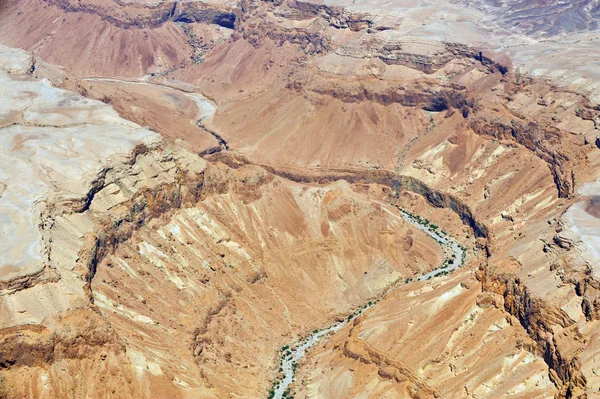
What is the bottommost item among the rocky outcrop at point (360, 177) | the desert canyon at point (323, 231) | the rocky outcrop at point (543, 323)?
the rocky outcrop at point (360, 177)

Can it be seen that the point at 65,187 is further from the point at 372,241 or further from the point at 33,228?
the point at 372,241

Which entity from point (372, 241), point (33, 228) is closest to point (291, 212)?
point (372, 241)

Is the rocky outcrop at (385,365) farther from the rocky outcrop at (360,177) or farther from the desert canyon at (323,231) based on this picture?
the rocky outcrop at (360,177)

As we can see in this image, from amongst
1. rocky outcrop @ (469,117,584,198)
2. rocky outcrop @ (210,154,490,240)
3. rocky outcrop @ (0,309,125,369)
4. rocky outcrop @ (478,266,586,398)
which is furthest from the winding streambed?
rocky outcrop @ (478,266,586,398)

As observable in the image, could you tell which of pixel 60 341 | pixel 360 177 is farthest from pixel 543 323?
pixel 360 177

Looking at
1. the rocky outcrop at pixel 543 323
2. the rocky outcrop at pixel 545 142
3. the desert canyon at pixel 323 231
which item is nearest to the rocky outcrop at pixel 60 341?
the desert canyon at pixel 323 231

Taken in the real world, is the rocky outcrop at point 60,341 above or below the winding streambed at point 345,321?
above
